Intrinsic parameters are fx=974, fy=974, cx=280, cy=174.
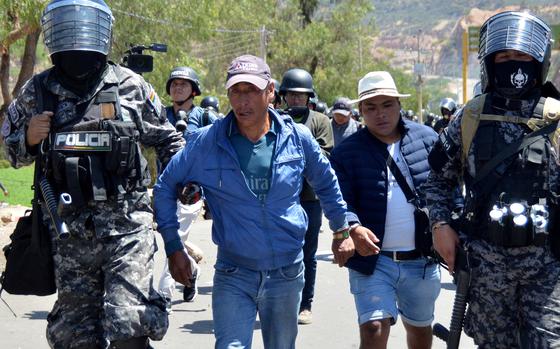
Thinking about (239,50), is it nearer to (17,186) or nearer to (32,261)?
(17,186)

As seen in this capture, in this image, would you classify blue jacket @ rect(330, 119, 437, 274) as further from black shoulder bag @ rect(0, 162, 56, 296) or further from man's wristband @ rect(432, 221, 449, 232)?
black shoulder bag @ rect(0, 162, 56, 296)

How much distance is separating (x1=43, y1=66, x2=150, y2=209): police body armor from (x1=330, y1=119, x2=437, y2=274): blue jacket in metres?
1.33

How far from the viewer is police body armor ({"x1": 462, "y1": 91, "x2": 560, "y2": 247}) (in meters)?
4.59

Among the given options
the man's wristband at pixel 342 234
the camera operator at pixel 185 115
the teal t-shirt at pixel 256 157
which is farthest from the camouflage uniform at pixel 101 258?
the camera operator at pixel 185 115

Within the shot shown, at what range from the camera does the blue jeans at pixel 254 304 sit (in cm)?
487

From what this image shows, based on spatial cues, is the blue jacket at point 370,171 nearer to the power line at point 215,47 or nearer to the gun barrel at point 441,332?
the gun barrel at point 441,332

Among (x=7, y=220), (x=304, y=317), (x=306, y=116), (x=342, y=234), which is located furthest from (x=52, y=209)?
(x=7, y=220)

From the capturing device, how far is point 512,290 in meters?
4.71

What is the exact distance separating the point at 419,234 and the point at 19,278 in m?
2.27

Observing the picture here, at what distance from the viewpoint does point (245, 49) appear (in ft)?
147

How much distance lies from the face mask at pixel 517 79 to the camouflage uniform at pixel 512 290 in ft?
0.26

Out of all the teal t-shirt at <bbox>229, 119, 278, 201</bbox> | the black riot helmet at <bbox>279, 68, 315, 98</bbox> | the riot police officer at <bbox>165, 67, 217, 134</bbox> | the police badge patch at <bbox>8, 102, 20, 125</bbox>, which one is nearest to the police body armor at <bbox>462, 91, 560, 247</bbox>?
the teal t-shirt at <bbox>229, 119, 278, 201</bbox>

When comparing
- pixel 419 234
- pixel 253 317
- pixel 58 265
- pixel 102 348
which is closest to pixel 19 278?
pixel 58 265

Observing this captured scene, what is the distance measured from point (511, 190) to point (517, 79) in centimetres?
57
